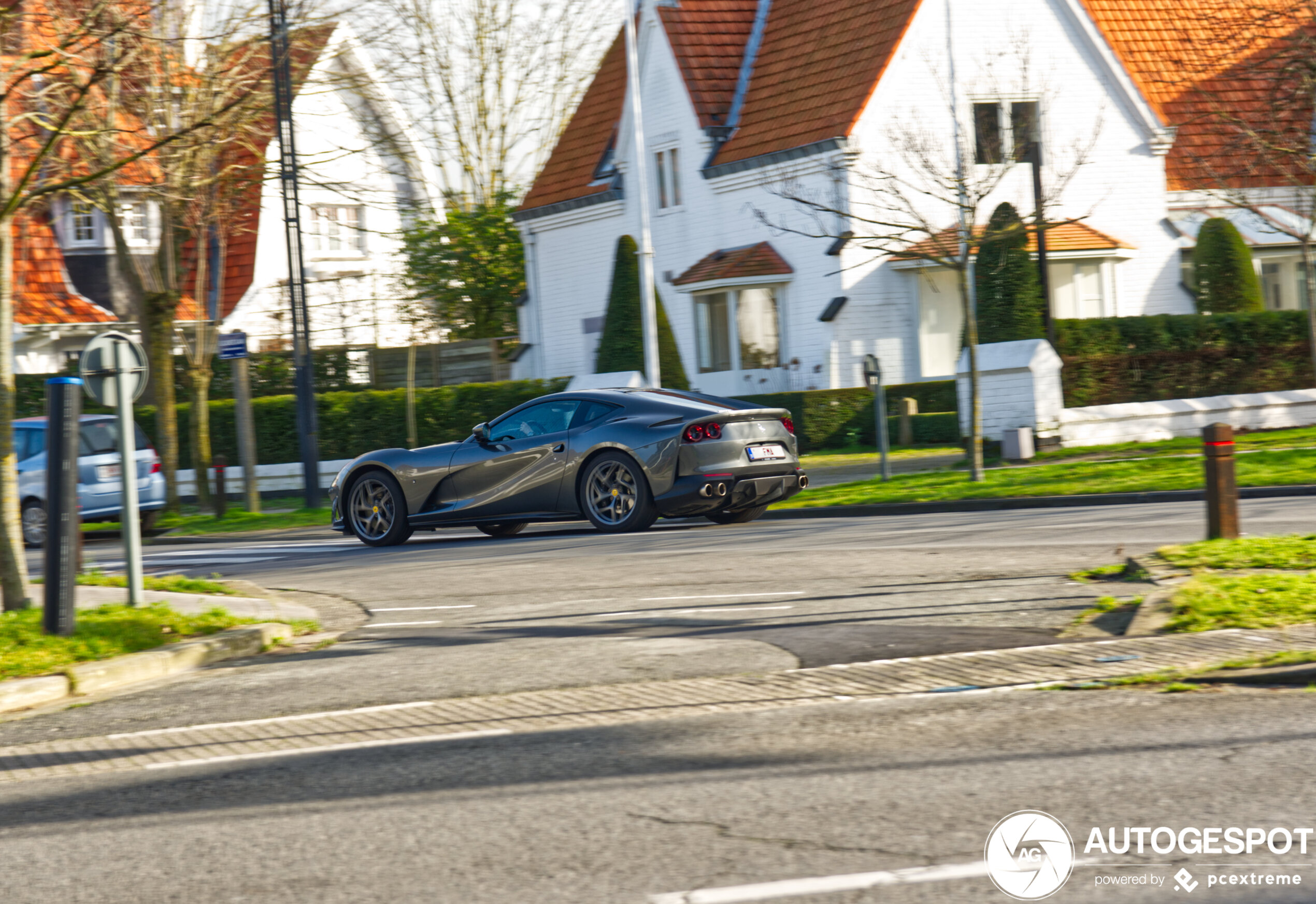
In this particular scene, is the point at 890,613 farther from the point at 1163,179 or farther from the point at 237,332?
the point at 1163,179

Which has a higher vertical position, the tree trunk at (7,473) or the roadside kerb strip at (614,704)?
the tree trunk at (7,473)

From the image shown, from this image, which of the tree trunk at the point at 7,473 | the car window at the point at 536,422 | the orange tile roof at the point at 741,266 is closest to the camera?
the tree trunk at the point at 7,473

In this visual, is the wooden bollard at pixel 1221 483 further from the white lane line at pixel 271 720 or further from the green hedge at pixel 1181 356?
the green hedge at pixel 1181 356

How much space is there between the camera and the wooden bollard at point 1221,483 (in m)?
10.4

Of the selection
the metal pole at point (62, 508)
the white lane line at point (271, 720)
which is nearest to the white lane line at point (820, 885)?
the white lane line at point (271, 720)

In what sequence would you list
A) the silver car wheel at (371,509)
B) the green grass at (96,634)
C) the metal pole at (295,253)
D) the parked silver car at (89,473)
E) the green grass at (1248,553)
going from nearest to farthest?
1. the green grass at (96,634)
2. the green grass at (1248,553)
3. the silver car wheel at (371,509)
4. the parked silver car at (89,473)
5. the metal pole at (295,253)

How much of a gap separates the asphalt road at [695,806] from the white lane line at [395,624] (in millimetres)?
3646

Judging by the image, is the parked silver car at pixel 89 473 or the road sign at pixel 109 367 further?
the parked silver car at pixel 89 473

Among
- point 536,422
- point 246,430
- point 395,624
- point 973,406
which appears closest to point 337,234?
point 246,430

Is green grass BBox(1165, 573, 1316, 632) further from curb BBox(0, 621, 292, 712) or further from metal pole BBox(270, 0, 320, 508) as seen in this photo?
metal pole BBox(270, 0, 320, 508)

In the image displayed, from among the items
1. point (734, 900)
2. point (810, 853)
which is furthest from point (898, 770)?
point (734, 900)

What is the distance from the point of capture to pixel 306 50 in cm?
2408

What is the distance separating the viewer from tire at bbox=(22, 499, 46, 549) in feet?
63.8

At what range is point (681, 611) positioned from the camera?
9.31m
